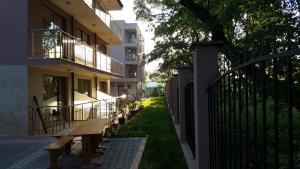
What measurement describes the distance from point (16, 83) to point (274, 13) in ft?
33.3

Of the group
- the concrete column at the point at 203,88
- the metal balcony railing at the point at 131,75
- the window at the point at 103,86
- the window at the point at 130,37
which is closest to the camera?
the concrete column at the point at 203,88

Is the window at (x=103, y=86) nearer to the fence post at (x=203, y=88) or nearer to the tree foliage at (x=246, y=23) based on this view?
the tree foliage at (x=246, y=23)

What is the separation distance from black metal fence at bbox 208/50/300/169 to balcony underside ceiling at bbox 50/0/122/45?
49.3 ft

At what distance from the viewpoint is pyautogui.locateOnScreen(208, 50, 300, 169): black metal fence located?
7.96 feet

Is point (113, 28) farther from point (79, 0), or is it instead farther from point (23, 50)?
point (23, 50)

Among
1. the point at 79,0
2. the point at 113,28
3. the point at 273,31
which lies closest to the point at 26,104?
the point at 79,0

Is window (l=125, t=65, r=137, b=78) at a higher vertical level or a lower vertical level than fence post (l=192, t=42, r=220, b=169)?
higher

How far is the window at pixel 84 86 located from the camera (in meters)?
25.1

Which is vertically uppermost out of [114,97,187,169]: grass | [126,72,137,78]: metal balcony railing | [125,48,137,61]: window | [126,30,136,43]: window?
[126,30,136,43]: window

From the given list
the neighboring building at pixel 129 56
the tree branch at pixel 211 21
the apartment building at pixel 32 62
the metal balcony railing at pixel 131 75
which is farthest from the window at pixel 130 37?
the tree branch at pixel 211 21

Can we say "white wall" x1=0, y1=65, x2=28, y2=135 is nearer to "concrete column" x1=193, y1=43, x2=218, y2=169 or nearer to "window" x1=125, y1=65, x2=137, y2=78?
"concrete column" x1=193, y1=43, x2=218, y2=169

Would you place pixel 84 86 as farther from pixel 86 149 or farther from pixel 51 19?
pixel 86 149

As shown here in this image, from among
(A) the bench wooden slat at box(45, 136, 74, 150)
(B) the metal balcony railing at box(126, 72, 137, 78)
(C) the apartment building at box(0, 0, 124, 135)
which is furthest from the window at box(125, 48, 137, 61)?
(A) the bench wooden slat at box(45, 136, 74, 150)

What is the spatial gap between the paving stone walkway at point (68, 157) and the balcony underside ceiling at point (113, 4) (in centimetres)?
1984
